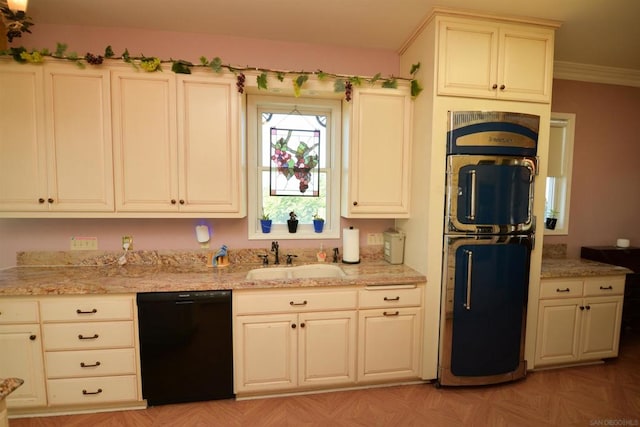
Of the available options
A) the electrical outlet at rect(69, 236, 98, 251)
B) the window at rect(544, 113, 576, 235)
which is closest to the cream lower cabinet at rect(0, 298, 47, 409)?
the electrical outlet at rect(69, 236, 98, 251)

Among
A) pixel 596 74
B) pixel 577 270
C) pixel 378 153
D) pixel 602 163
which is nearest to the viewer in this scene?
pixel 378 153

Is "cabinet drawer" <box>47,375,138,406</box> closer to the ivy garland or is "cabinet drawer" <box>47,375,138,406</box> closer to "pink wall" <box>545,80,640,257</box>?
the ivy garland

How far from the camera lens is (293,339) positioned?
7.07ft

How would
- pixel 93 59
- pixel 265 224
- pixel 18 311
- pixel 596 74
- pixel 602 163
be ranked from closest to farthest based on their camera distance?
1. pixel 18 311
2. pixel 93 59
3. pixel 265 224
4. pixel 596 74
5. pixel 602 163

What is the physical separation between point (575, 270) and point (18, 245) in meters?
4.51

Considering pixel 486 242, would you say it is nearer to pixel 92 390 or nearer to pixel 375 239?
pixel 375 239

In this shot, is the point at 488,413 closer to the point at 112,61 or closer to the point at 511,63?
the point at 511,63

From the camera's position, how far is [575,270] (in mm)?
2545

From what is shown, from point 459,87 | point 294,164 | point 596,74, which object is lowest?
point 294,164

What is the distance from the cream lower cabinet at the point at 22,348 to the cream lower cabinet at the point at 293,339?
1.24 meters

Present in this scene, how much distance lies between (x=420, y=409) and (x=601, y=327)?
181cm

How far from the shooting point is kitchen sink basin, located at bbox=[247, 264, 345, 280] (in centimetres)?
249

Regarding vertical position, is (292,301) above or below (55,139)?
below

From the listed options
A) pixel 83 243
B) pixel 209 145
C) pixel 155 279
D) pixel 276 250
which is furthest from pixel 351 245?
pixel 83 243
